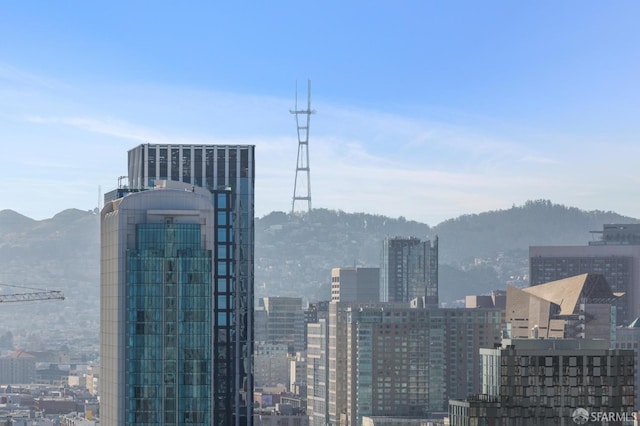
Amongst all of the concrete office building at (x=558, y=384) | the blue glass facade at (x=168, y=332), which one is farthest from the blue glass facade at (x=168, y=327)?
the concrete office building at (x=558, y=384)

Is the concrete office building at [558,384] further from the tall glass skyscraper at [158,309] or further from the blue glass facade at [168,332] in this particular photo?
the blue glass facade at [168,332]

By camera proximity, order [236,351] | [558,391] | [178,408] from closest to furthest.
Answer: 1. [178,408]
2. [558,391]
3. [236,351]

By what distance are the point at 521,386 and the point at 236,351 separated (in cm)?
3955

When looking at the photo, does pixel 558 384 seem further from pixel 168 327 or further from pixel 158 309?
pixel 158 309

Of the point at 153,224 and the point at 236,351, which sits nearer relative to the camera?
the point at 153,224

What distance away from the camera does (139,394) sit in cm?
11906

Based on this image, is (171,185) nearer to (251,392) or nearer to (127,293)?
(127,293)

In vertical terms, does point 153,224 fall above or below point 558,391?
above

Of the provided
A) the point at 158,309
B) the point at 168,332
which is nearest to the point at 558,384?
the point at 168,332

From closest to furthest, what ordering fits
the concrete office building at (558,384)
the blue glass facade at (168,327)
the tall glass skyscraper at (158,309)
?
the blue glass facade at (168,327) → the tall glass skyscraper at (158,309) → the concrete office building at (558,384)

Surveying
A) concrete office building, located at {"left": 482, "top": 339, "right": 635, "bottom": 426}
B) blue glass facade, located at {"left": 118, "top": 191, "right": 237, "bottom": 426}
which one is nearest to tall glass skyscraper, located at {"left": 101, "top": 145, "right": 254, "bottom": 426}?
blue glass facade, located at {"left": 118, "top": 191, "right": 237, "bottom": 426}

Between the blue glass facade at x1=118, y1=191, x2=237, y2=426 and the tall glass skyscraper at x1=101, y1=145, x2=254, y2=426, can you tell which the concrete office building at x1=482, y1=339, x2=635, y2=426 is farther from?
the blue glass facade at x1=118, y1=191, x2=237, y2=426

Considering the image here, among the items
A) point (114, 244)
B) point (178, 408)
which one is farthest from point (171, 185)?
point (178, 408)

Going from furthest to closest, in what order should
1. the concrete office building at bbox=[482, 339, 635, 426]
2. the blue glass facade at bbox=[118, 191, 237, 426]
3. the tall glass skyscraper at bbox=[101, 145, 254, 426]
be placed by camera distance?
1. the concrete office building at bbox=[482, 339, 635, 426]
2. the tall glass skyscraper at bbox=[101, 145, 254, 426]
3. the blue glass facade at bbox=[118, 191, 237, 426]
